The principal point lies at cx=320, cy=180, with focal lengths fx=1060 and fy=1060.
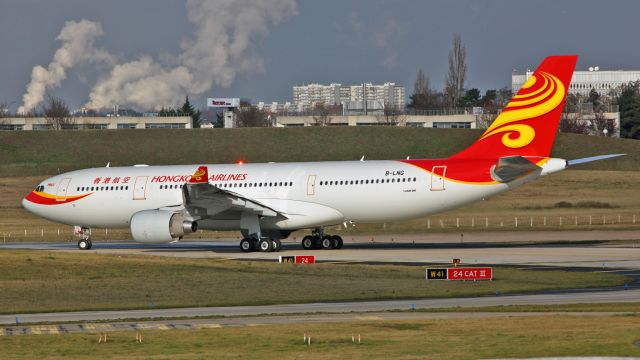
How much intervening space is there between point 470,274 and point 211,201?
16.9 m

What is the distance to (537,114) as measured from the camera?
47.1 metres

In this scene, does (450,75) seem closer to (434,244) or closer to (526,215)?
(526,215)

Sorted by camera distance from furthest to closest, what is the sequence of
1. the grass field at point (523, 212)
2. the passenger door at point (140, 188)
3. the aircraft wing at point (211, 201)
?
the grass field at point (523, 212) < the passenger door at point (140, 188) < the aircraft wing at point (211, 201)

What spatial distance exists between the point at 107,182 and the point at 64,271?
1541 centimetres

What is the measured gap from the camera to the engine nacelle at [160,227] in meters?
48.3

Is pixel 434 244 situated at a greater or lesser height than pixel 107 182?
lesser

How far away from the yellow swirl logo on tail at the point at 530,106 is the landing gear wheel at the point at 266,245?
1167 cm

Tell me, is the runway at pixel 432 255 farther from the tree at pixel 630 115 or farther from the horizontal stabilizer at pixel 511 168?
the tree at pixel 630 115

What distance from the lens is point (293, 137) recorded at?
124 m

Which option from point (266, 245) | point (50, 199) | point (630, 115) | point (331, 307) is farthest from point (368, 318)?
point (630, 115)

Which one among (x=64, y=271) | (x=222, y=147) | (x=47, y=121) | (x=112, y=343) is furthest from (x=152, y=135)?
(x=112, y=343)

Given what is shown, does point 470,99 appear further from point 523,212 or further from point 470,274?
point 470,274

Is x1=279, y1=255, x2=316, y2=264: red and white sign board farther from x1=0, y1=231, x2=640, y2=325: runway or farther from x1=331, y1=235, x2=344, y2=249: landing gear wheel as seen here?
x1=331, y1=235, x2=344, y2=249: landing gear wheel

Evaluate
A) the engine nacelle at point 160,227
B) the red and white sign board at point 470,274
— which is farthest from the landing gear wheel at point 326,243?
the red and white sign board at point 470,274
